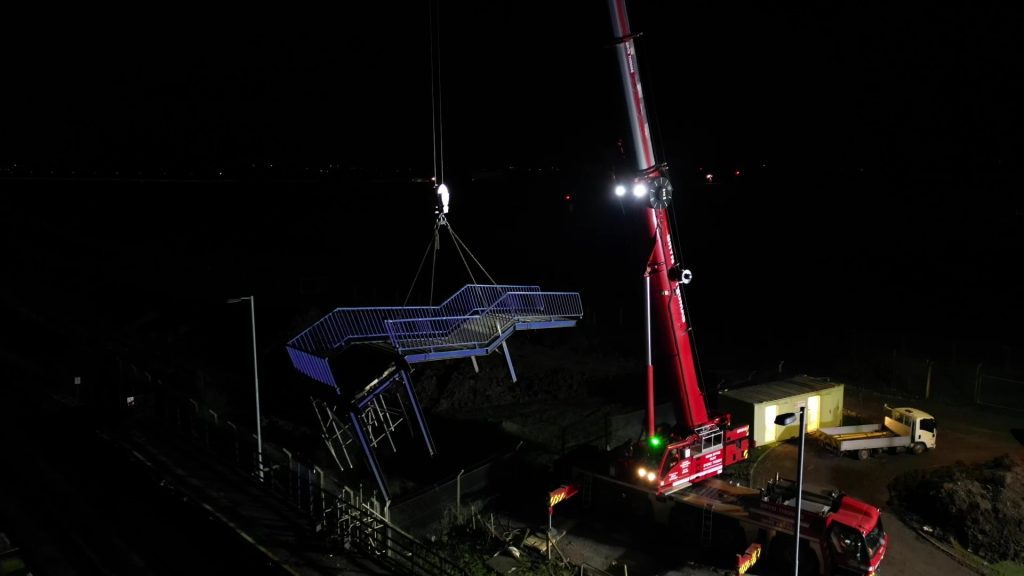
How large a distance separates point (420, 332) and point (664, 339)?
774cm

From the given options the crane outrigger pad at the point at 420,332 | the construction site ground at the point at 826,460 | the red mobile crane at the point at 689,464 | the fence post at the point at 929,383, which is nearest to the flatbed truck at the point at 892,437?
the construction site ground at the point at 826,460

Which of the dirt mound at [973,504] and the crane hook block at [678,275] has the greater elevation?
the crane hook block at [678,275]

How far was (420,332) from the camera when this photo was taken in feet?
68.9

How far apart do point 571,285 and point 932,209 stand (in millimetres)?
37578

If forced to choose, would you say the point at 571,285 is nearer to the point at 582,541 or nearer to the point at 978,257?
the point at 978,257

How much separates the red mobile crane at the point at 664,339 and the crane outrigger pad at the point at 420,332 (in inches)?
212

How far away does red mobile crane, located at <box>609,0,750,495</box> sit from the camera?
16969 mm

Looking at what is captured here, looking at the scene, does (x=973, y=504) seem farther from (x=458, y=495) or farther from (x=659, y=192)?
(x=458, y=495)

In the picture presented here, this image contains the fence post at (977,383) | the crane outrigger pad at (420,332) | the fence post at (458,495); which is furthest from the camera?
the fence post at (977,383)

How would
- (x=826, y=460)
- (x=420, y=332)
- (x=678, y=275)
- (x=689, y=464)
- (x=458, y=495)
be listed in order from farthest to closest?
(x=826, y=460), (x=420, y=332), (x=458, y=495), (x=689, y=464), (x=678, y=275)

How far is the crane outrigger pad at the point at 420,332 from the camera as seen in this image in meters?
19.7

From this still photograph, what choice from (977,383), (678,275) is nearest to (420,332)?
(678,275)

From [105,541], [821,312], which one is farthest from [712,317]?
[105,541]

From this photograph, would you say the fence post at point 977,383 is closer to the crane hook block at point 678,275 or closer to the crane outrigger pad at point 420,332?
the crane outrigger pad at point 420,332
